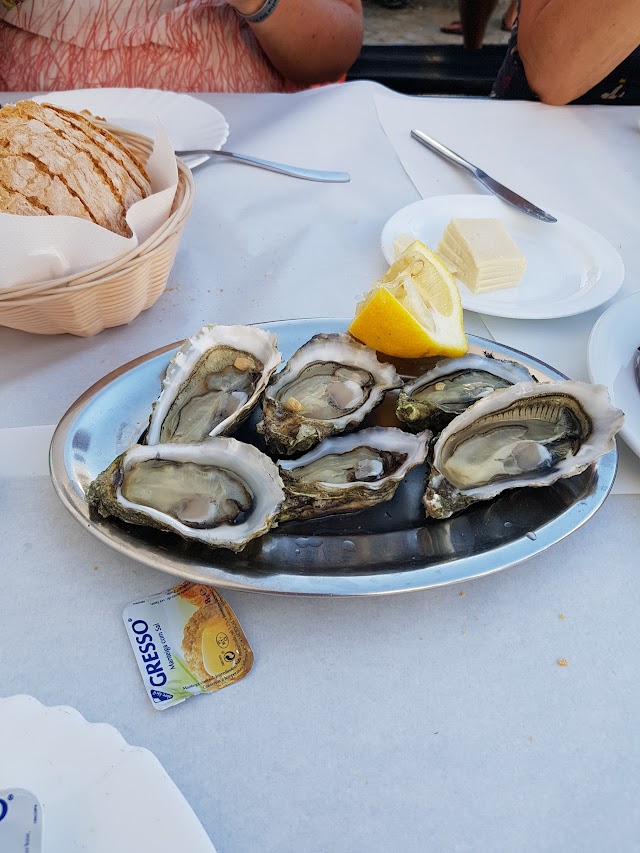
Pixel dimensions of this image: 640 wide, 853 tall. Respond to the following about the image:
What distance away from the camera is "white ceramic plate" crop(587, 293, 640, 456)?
2.60ft

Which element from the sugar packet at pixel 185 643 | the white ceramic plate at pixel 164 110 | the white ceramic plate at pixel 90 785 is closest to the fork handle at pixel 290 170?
the white ceramic plate at pixel 164 110

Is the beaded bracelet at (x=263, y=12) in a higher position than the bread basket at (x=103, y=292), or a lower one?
higher

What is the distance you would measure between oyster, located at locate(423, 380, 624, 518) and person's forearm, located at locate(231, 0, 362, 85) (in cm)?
127

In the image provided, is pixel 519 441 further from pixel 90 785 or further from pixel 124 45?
pixel 124 45

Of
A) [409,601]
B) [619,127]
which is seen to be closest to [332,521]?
[409,601]

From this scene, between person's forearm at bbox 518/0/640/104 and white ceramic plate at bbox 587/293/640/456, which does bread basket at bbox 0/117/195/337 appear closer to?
white ceramic plate at bbox 587/293/640/456

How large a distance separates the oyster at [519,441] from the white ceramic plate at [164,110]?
935mm

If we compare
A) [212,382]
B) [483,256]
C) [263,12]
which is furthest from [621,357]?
[263,12]

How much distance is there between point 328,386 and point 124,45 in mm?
1277

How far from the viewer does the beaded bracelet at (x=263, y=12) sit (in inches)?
58.7

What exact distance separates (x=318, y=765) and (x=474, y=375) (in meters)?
0.46

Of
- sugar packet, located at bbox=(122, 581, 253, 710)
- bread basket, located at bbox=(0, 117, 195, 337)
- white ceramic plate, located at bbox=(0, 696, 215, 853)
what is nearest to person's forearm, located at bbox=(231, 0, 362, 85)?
bread basket, located at bbox=(0, 117, 195, 337)

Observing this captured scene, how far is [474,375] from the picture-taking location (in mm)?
778

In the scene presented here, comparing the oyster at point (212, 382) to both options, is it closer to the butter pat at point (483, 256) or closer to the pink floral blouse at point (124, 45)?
the butter pat at point (483, 256)
